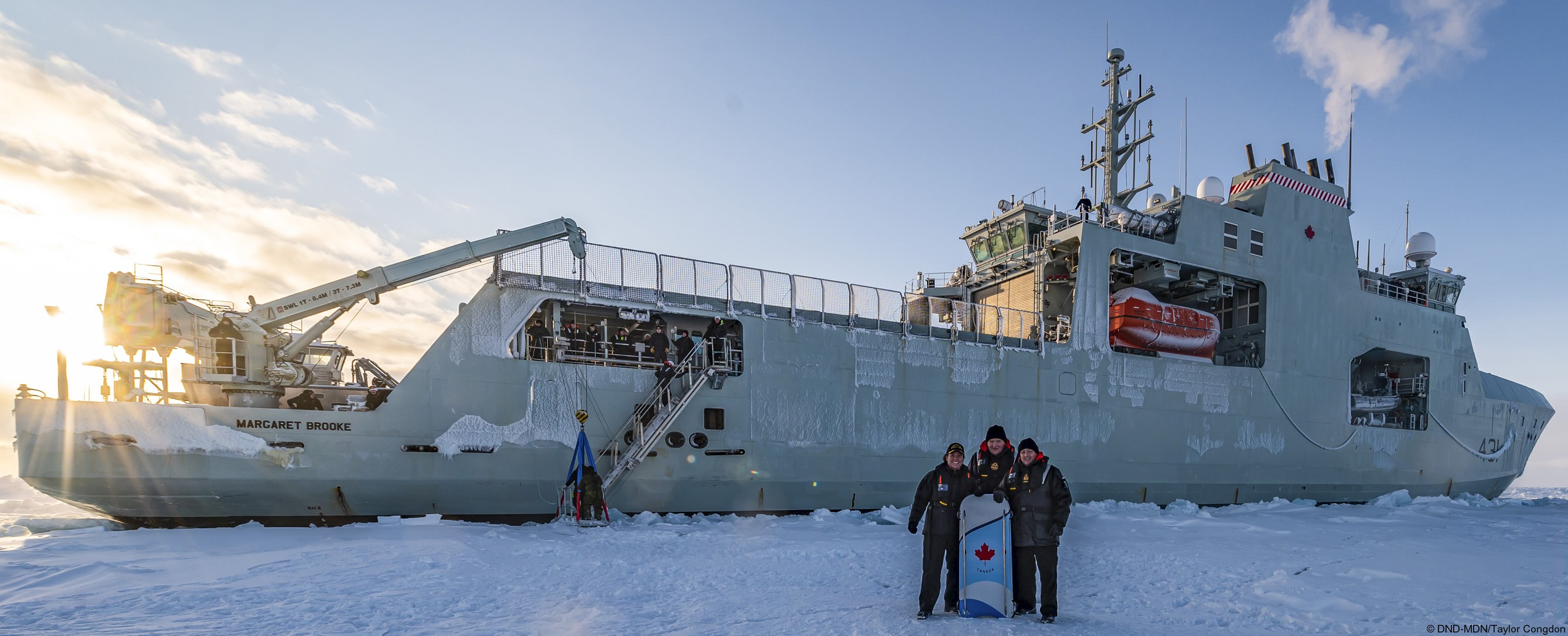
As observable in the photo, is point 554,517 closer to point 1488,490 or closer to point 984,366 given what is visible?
point 984,366

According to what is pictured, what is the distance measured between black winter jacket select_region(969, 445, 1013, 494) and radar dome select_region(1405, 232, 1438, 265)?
28.3 metres

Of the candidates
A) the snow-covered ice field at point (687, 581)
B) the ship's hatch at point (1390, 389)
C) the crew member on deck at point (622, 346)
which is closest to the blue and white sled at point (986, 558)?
the snow-covered ice field at point (687, 581)

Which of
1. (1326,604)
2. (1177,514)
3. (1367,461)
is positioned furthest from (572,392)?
(1367,461)

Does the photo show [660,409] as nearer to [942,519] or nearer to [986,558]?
[942,519]

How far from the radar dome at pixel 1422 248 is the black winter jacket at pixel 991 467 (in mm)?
28349

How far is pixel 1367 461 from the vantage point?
23.1 meters

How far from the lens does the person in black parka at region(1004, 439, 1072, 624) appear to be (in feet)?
19.8

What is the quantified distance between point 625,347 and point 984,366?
8.34 m

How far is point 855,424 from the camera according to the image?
15969 millimetres

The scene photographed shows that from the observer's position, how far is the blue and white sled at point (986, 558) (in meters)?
6.14

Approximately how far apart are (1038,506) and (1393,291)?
88.6 feet

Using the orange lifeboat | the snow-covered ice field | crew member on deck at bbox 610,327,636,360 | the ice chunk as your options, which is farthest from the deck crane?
the ice chunk

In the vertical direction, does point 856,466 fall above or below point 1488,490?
above

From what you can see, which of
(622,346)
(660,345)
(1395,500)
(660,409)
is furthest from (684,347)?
(1395,500)
